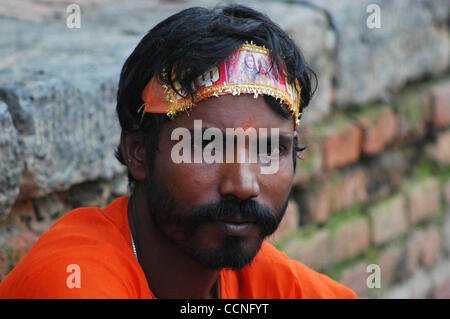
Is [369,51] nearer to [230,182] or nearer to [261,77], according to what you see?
[261,77]

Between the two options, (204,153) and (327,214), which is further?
(327,214)

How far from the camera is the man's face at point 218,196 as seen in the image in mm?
1524

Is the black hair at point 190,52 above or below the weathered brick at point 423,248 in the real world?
above

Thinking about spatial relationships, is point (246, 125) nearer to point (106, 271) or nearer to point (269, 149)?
point (269, 149)

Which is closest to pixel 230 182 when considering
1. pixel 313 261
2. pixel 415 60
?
pixel 313 261

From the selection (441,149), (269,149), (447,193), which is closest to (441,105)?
(441,149)

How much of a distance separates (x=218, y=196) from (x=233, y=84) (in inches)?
11.1

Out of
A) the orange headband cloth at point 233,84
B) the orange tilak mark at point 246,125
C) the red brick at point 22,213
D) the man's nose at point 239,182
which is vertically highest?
the orange headband cloth at point 233,84

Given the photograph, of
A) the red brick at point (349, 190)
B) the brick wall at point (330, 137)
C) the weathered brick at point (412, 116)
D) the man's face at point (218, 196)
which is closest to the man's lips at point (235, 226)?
the man's face at point (218, 196)

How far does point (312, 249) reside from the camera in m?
2.75

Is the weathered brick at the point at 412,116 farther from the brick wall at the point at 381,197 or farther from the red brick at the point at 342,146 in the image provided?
the red brick at the point at 342,146

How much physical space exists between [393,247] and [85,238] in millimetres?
1965

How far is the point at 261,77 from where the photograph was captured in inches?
63.5

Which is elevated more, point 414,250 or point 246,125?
point 246,125
